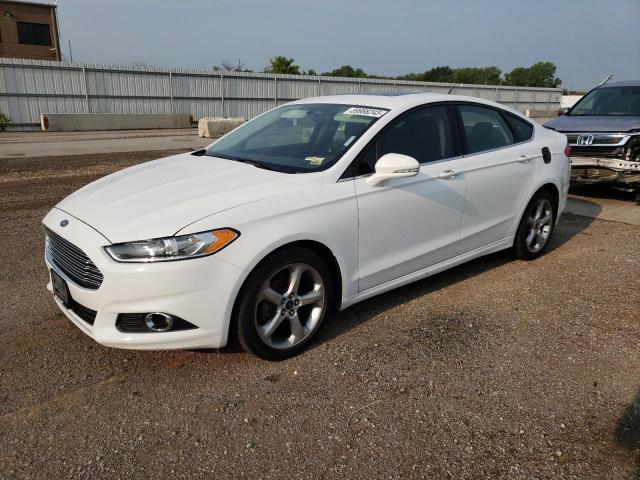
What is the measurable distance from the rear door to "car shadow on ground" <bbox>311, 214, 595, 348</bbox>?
41 centimetres

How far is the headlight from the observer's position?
269cm

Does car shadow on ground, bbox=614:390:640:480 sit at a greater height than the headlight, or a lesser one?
lesser

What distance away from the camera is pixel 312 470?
92.4 inches

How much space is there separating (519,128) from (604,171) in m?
3.61

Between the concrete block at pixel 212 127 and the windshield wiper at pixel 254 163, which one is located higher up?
the windshield wiper at pixel 254 163

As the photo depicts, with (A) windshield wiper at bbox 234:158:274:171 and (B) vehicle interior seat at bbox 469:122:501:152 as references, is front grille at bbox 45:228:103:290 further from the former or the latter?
(B) vehicle interior seat at bbox 469:122:501:152

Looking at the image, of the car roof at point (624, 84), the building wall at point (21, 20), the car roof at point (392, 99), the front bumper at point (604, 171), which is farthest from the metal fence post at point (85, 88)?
the car roof at point (392, 99)

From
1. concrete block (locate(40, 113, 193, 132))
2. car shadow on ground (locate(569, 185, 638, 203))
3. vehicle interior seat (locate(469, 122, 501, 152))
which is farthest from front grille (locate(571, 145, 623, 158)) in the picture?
concrete block (locate(40, 113, 193, 132))

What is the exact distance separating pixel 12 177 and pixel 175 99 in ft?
63.5

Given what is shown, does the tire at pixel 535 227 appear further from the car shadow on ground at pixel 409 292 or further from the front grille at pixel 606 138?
the front grille at pixel 606 138

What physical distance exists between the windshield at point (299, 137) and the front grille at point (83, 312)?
1.42 m

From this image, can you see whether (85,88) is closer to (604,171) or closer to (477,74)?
(604,171)

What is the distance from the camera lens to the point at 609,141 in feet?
25.1

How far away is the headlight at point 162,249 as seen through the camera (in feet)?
8.83
